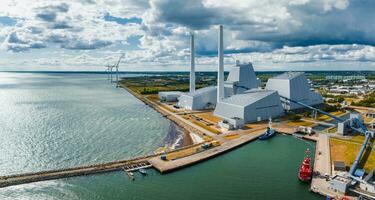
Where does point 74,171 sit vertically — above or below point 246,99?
below

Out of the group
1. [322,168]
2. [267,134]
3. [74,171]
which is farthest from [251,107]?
[74,171]

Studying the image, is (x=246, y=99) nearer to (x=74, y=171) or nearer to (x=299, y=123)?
(x=299, y=123)

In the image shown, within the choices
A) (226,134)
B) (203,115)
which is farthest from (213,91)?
(226,134)

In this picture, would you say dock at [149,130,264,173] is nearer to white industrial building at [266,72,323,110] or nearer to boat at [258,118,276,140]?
boat at [258,118,276,140]

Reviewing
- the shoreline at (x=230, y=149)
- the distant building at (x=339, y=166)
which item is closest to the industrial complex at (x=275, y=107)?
the shoreline at (x=230, y=149)

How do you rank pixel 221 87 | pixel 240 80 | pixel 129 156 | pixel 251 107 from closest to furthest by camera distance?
Answer: pixel 129 156
pixel 251 107
pixel 221 87
pixel 240 80

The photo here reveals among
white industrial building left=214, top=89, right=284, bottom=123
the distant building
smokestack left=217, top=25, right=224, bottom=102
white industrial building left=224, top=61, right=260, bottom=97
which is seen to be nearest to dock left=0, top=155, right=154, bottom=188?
the distant building
